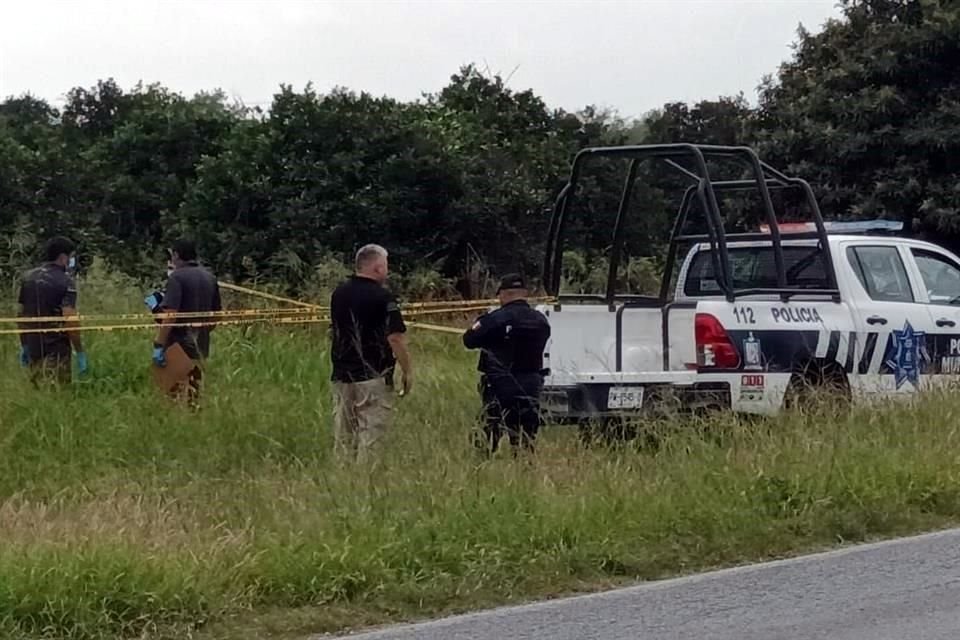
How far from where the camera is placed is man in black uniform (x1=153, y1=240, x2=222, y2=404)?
39.0ft

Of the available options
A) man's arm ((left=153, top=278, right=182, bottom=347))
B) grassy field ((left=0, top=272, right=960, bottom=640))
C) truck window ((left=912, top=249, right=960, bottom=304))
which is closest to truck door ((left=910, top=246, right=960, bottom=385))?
truck window ((left=912, top=249, right=960, bottom=304))

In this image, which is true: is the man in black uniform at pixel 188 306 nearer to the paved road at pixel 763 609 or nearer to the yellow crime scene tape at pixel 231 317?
the yellow crime scene tape at pixel 231 317

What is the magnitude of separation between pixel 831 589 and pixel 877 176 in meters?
16.3

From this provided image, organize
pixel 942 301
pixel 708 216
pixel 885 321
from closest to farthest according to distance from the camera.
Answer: pixel 708 216 → pixel 885 321 → pixel 942 301

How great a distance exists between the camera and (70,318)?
11.8 meters

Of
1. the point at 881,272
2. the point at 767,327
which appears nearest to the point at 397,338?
the point at 767,327

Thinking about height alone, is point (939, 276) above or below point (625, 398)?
above

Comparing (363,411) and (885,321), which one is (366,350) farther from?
(885,321)

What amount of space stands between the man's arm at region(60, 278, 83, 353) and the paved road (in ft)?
21.5

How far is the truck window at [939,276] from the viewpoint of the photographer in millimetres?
11711

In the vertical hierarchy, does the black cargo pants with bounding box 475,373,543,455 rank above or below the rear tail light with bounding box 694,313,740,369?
below

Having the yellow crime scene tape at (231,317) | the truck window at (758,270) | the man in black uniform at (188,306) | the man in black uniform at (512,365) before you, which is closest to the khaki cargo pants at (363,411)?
the man in black uniform at (512,365)

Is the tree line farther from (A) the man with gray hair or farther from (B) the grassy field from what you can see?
(A) the man with gray hair

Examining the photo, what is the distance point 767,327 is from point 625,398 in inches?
45.6
